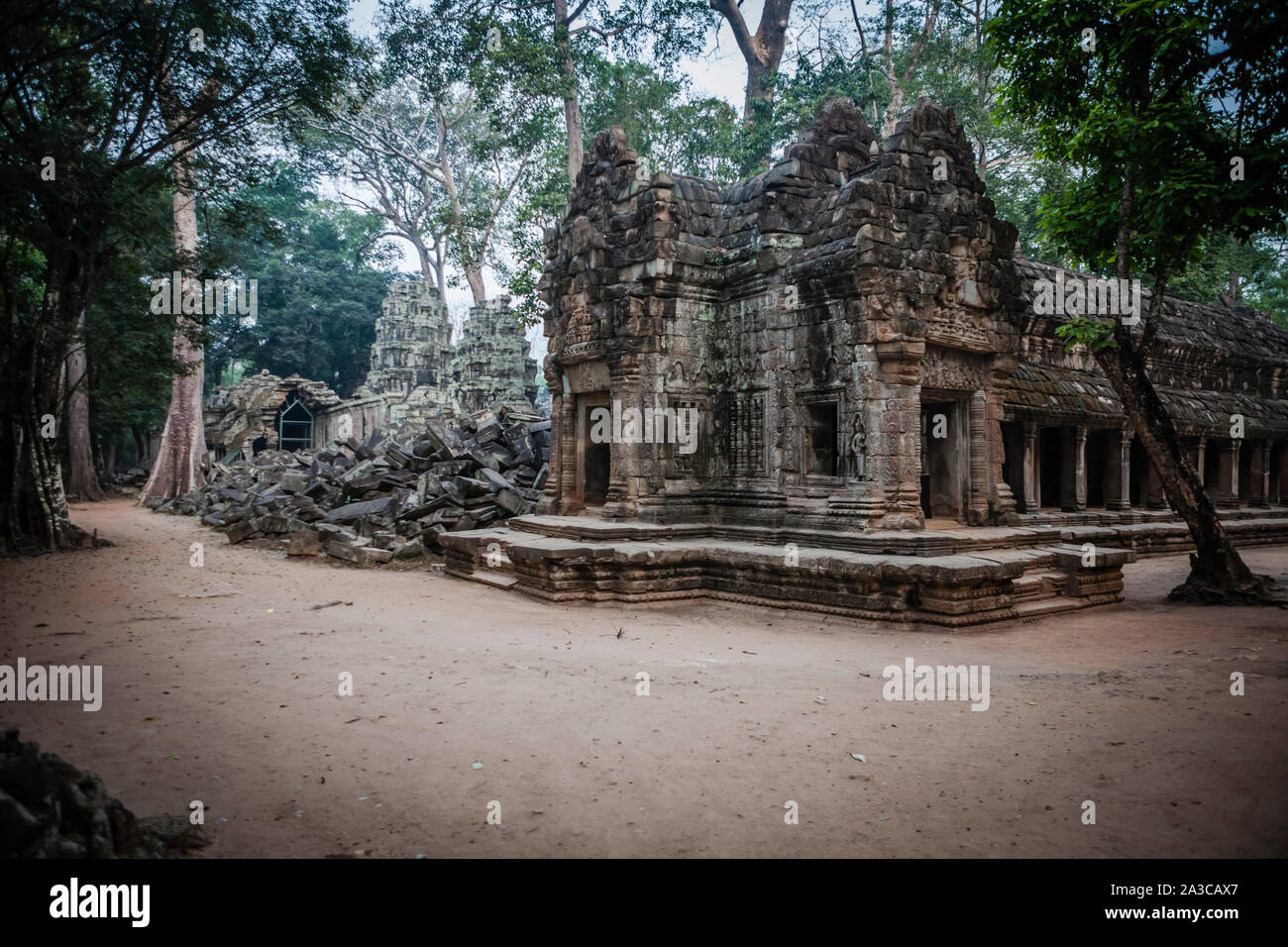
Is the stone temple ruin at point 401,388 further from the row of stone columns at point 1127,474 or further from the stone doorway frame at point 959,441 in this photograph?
the stone doorway frame at point 959,441

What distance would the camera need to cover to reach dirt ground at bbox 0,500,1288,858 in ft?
10.7

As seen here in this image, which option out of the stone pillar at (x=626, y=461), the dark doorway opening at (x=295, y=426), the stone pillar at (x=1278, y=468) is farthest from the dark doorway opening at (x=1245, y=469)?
the dark doorway opening at (x=295, y=426)

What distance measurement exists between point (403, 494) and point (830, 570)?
8.82 meters

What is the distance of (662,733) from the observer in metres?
4.55

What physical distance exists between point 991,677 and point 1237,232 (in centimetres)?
572

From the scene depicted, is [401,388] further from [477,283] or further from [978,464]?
[978,464]

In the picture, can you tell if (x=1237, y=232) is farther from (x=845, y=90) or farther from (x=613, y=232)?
(x=845, y=90)

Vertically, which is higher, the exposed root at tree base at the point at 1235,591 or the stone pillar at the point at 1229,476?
the stone pillar at the point at 1229,476

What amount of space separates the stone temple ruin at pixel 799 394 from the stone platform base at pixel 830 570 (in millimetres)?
28

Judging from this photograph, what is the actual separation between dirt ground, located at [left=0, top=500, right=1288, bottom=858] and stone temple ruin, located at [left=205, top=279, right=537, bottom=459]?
2250 centimetres

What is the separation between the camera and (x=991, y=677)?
229 inches

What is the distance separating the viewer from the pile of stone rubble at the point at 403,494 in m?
13.1

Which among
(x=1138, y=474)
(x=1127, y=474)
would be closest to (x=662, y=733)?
(x=1127, y=474)
